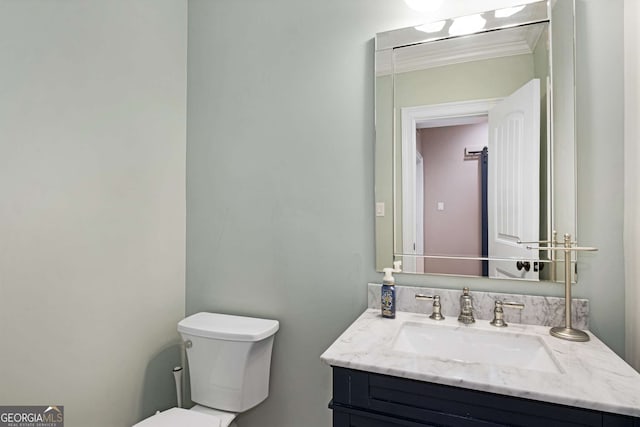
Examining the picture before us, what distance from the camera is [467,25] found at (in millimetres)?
1325

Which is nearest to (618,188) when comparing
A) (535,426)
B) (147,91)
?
(535,426)

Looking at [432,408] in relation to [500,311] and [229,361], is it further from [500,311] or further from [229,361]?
[229,361]

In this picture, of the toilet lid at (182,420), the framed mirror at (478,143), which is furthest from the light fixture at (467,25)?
the toilet lid at (182,420)

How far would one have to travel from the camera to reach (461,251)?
135 cm

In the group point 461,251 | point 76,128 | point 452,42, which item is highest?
point 452,42

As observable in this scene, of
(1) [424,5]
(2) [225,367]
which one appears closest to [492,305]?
(2) [225,367]

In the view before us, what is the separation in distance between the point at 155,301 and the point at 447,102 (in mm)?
1590

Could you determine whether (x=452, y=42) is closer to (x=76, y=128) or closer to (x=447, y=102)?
(x=447, y=102)

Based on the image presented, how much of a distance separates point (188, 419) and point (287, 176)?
109 cm

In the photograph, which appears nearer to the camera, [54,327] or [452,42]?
[54,327]

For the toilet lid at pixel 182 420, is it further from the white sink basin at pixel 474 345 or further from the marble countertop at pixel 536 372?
the white sink basin at pixel 474 345

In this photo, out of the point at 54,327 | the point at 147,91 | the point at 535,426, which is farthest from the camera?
the point at 147,91

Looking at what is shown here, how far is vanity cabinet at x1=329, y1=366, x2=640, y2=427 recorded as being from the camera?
0.79 metres

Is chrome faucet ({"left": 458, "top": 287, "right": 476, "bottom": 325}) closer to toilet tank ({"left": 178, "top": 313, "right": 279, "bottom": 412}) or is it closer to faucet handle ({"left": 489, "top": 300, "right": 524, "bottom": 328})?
faucet handle ({"left": 489, "top": 300, "right": 524, "bottom": 328})
